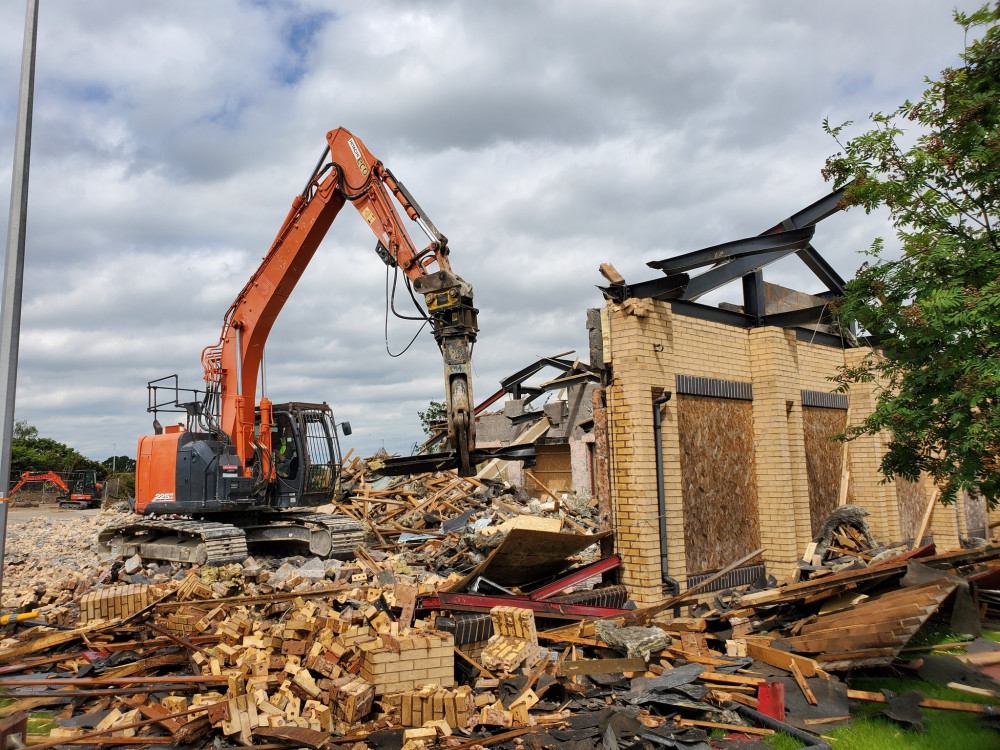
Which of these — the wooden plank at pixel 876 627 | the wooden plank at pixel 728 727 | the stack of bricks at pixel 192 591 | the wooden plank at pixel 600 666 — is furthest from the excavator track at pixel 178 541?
the wooden plank at pixel 876 627

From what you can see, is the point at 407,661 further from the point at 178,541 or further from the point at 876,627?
the point at 178,541

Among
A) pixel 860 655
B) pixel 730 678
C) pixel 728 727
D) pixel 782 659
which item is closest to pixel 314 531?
pixel 730 678

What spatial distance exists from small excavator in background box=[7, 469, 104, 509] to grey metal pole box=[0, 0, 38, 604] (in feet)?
102

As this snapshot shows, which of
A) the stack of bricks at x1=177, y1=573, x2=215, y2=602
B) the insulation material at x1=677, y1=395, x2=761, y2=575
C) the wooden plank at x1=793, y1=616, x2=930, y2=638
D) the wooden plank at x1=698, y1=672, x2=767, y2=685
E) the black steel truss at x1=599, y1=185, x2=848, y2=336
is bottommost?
the wooden plank at x1=698, y1=672, x2=767, y2=685

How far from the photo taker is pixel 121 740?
18.5 ft

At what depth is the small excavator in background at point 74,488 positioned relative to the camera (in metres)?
34.6

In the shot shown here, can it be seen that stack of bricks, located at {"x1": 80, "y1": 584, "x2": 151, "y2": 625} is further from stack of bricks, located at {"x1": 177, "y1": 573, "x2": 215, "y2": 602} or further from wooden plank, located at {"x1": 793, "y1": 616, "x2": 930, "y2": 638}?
wooden plank, located at {"x1": 793, "y1": 616, "x2": 930, "y2": 638}

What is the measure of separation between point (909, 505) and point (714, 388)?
6.44m

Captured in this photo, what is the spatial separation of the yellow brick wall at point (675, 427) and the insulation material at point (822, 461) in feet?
1.40

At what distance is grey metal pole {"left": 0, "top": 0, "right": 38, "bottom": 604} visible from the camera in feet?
22.5

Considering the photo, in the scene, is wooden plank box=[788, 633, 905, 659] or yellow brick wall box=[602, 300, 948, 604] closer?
wooden plank box=[788, 633, 905, 659]

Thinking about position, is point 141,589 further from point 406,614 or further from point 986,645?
point 986,645

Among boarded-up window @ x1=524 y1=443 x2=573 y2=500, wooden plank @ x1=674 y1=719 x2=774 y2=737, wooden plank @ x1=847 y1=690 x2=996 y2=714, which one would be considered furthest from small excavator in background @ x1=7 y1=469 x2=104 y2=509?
wooden plank @ x1=847 y1=690 x2=996 y2=714

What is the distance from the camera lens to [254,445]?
13.4 m
